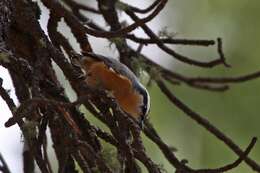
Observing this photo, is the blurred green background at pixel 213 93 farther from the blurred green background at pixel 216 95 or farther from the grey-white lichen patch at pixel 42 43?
the grey-white lichen patch at pixel 42 43

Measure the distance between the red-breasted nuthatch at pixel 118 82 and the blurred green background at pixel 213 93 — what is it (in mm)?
1418

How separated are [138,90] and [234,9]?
69.4 inches

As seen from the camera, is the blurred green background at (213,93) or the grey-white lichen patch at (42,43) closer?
the grey-white lichen patch at (42,43)

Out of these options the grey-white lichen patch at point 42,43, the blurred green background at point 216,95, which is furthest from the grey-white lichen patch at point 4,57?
the blurred green background at point 216,95

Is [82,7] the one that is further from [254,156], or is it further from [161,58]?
[161,58]

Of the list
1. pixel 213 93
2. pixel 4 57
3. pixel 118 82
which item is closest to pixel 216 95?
pixel 213 93

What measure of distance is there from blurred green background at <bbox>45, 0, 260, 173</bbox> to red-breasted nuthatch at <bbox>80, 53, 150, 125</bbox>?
1418 mm

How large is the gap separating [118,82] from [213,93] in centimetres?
178

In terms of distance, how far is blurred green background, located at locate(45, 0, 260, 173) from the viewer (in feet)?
8.66

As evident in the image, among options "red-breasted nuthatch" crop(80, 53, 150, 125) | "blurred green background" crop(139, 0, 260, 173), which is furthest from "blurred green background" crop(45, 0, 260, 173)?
"red-breasted nuthatch" crop(80, 53, 150, 125)

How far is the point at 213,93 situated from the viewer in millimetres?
2799

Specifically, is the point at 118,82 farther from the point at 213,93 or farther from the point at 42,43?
the point at 213,93

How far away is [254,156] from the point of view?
2541 mm

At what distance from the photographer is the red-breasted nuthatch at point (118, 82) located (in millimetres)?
1054
